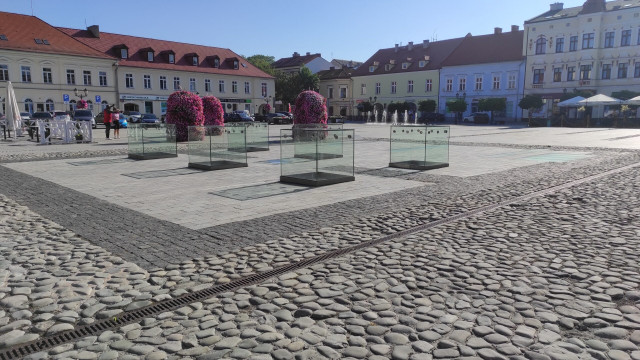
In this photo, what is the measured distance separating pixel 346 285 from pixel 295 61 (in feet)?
262

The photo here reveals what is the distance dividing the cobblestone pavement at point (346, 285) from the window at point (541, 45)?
51.9 meters

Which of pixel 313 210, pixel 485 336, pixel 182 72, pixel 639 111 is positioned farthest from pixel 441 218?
pixel 182 72

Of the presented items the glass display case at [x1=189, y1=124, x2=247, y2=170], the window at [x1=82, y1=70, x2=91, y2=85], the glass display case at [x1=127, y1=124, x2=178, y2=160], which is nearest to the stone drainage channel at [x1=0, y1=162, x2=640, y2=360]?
the glass display case at [x1=189, y1=124, x2=247, y2=170]

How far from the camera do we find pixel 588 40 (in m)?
49.4

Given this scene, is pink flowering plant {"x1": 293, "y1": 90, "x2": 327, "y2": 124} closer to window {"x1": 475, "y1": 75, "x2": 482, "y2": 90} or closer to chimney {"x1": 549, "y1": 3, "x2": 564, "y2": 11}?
window {"x1": 475, "y1": 75, "x2": 482, "y2": 90}

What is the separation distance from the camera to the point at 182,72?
2195 inches

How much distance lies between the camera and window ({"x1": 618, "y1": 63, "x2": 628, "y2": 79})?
47688mm

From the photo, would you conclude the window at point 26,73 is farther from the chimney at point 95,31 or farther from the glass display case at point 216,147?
the glass display case at point 216,147

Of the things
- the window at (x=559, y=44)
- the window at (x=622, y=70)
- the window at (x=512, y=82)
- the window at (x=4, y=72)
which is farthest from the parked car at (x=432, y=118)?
the window at (x=4, y=72)

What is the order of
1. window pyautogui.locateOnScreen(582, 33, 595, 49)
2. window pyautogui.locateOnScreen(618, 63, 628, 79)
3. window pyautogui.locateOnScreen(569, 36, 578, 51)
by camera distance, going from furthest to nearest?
window pyautogui.locateOnScreen(569, 36, 578, 51) < window pyautogui.locateOnScreen(582, 33, 595, 49) < window pyautogui.locateOnScreen(618, 63, 628, 79)

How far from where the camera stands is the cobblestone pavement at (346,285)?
10.5 feet

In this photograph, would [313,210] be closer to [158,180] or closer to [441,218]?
[441,218]

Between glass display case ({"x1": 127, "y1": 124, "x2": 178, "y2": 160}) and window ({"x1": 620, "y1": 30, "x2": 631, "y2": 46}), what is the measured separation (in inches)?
1933

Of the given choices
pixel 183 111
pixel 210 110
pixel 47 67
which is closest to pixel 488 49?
pixel 210 110
